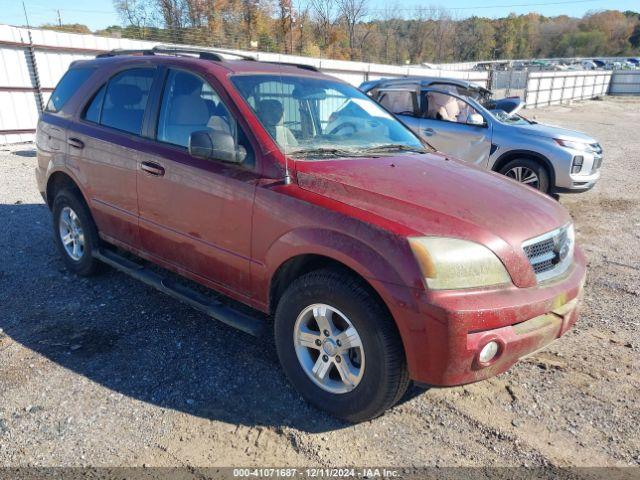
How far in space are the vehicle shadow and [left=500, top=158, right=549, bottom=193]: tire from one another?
5273mm

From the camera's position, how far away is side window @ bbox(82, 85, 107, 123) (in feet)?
14.0

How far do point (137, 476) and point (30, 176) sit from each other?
813 centimetres

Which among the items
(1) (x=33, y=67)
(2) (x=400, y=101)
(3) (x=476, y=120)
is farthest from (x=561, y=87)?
(1) (x=33, y=67)

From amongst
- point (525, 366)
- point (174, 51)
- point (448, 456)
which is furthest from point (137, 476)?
point (174, 51)

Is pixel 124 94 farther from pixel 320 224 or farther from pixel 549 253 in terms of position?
pixel 549 253

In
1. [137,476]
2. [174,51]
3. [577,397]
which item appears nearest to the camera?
[137,476]

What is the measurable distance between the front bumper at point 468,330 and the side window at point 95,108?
3.20 metres

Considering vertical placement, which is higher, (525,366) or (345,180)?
(345,180)

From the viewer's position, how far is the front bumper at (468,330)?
2363mm

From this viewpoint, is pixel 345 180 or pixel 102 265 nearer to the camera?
pixel 345 180

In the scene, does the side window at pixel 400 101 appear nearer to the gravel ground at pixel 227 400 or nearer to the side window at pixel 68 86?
the gravel ground at pixel 227 400

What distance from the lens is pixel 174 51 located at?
14.0 feet

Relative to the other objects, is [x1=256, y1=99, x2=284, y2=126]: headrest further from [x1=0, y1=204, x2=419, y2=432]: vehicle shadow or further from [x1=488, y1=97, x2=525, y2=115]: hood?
[x1=488, y1=97, x2=525, y2=115]: hood

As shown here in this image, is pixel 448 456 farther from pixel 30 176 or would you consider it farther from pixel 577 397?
pixel 30 176
